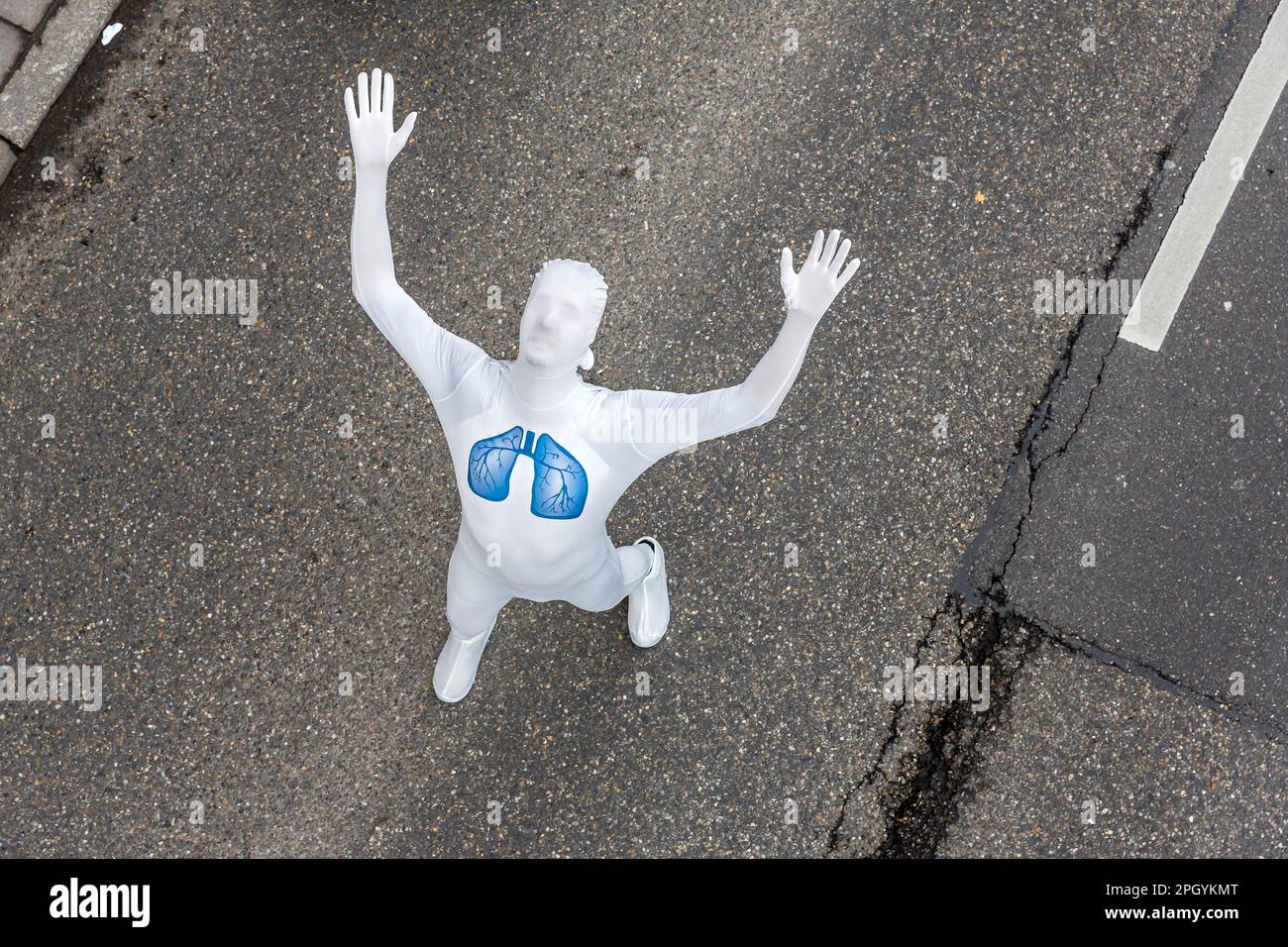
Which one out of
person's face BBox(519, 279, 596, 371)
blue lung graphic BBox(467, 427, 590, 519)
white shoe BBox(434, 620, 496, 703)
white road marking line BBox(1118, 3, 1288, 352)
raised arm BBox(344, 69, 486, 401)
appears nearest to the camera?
person's face BBox(519, 279, 596, 371)

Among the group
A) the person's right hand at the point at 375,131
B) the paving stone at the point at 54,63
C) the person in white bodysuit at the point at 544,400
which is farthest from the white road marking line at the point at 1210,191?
the paving stone at the point at 54,63

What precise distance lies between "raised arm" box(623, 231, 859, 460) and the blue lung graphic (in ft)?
0.77

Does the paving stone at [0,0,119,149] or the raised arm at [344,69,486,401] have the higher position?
the paving stone at [0,0,119,149]

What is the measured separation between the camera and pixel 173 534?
15.7ft

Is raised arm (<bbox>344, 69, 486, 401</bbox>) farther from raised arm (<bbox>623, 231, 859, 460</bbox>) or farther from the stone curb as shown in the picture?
the stone curb

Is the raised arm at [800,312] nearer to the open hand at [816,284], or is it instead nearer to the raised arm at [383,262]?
the open hand at [816,284]

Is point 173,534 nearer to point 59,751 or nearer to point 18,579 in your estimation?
point 18,579

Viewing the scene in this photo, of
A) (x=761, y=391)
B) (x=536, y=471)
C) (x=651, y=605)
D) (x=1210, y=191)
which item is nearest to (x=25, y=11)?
(x=536, y=471)

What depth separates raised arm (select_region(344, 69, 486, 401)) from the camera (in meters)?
3.06

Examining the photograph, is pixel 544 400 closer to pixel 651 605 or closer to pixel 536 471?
pixel 536 471

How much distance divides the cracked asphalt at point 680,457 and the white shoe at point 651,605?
13cm

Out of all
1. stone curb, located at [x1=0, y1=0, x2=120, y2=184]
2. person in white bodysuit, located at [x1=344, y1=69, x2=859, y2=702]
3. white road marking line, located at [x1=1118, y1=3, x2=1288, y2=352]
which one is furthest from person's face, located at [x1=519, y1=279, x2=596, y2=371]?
stone curb, located at [x1=0, y1=0, x2=120, y2=184]

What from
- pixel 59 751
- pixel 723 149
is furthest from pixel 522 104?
pixel 59 751
